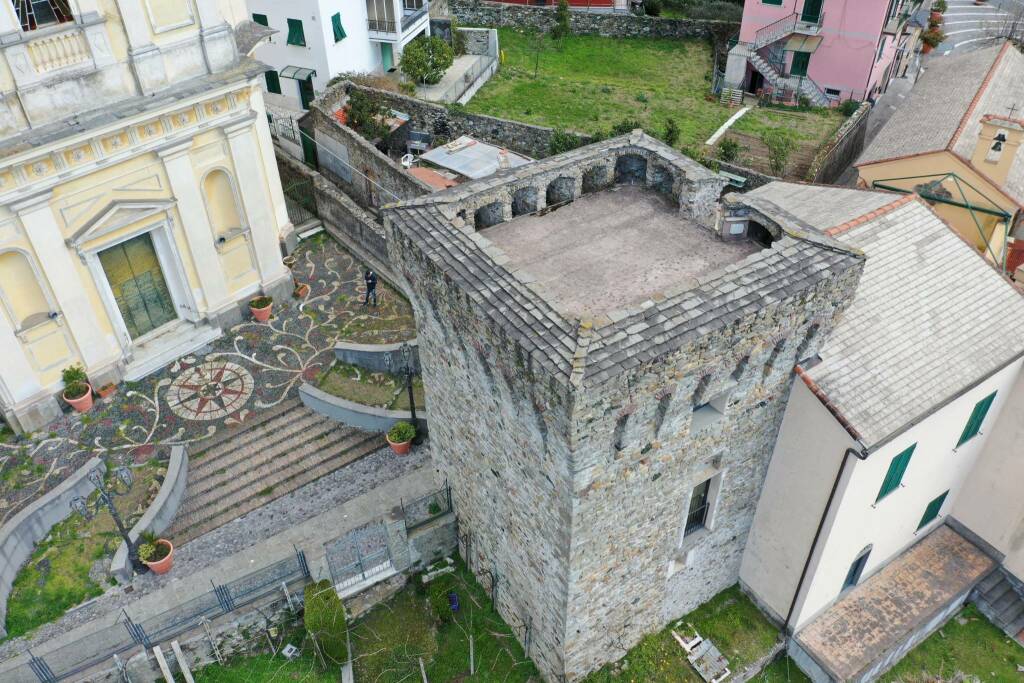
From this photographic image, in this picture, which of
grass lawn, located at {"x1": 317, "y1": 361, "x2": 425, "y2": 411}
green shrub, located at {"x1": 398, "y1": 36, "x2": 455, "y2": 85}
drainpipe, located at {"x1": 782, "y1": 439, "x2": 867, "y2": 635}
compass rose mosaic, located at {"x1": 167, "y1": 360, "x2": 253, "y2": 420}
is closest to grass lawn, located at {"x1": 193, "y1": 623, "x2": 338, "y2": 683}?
compass rose mosaic, located at {"x1": 167, "y1": 360, "x2": 253, "y2": 420}

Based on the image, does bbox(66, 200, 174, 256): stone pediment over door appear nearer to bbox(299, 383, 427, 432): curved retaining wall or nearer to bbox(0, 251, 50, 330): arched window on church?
bbox(0, 251, 50, 330): arched window on church

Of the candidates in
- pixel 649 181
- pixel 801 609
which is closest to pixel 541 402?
pixel 649 181

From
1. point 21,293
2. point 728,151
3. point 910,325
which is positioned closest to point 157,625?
point 21,293

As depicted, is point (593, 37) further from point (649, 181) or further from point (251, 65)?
point (649, 181)

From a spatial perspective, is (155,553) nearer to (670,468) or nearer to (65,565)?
(65,565)

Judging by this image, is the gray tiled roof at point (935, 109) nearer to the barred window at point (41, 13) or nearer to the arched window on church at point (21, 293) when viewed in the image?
the barred window at point (41, 13)

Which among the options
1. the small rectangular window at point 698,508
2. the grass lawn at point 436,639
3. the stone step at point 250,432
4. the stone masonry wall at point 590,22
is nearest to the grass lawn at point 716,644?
the grass lawn at point 436,639
